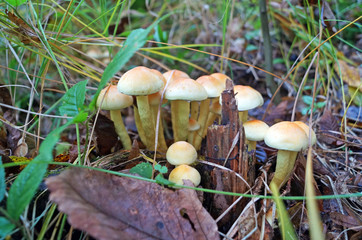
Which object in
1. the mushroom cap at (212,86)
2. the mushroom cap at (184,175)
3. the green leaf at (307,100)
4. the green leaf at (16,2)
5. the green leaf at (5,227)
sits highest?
the green leaf at (16,2)

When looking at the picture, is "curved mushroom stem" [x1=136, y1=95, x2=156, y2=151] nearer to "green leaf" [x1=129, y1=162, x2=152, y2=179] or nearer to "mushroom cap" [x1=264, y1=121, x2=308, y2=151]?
"green leaf" [x1=129, y1=162, x2=152, y2=179]

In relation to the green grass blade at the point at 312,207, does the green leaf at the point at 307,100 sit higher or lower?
lower

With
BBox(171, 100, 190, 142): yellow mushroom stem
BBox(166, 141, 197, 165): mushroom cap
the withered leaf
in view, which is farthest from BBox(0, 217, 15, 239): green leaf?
the withered leaf

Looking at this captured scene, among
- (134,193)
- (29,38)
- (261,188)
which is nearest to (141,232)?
(134,193)

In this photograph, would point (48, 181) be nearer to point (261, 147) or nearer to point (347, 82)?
A: point (261, 147)

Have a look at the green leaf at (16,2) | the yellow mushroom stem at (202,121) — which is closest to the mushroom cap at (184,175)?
the yellow mushroom stem at (202,121)

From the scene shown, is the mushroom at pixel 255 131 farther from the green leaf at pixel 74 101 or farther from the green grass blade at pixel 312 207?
the green leaf at pixel 74 101
